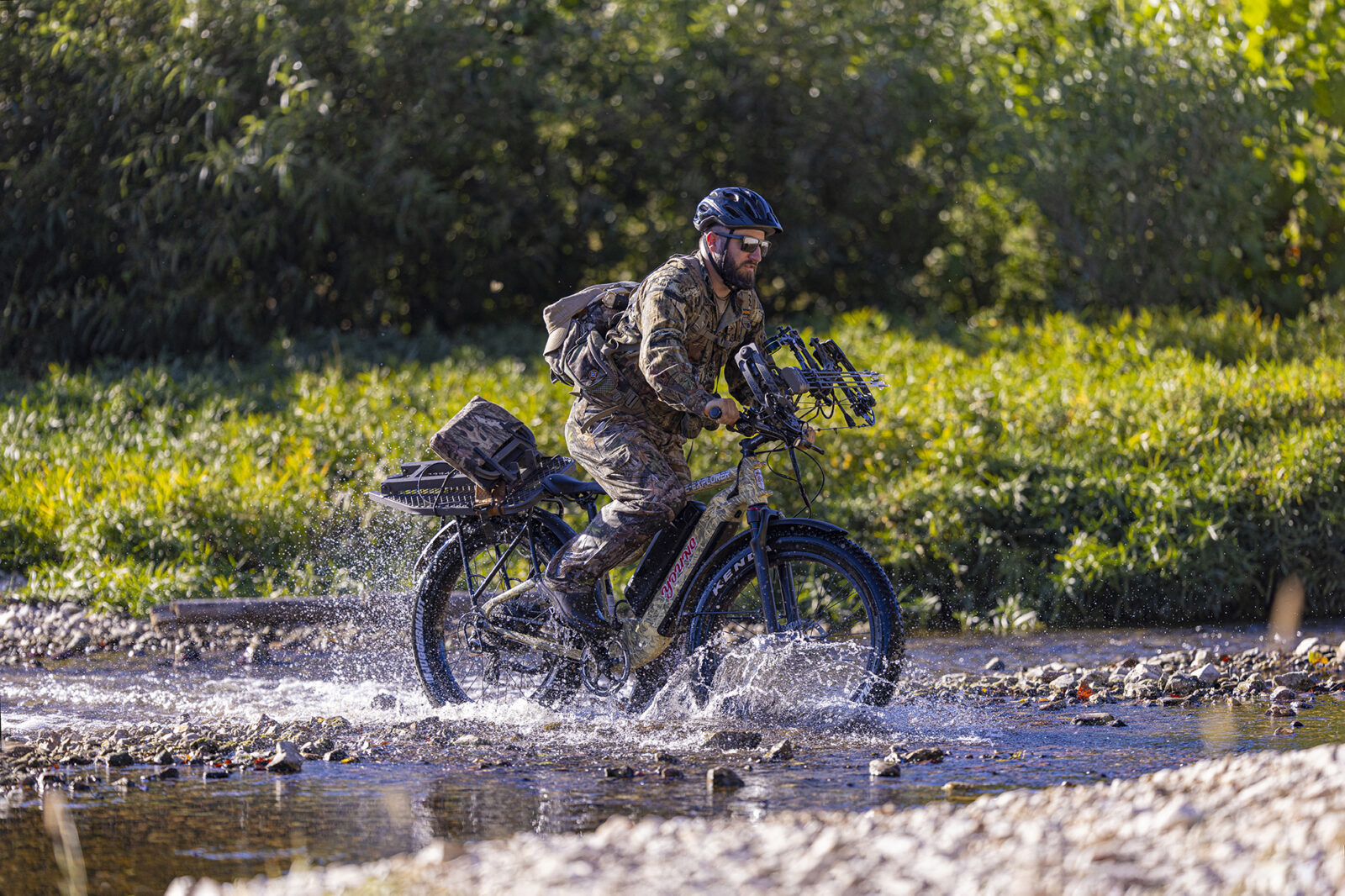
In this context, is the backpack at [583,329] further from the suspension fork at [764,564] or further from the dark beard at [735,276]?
the suspension fork at [764,564]

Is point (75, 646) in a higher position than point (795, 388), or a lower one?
lower

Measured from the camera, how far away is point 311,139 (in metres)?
14.0

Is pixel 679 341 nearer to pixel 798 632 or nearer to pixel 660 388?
pixel 660 388

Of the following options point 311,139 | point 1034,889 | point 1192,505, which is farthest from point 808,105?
point 1034,889

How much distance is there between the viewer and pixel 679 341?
537 centimetres

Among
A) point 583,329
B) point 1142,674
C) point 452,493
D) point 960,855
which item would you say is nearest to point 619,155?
point 452,493

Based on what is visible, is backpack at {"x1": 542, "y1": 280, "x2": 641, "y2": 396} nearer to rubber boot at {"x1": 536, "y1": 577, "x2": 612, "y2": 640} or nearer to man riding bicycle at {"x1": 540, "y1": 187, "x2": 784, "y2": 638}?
man riding bicycle at {"x1": 540, "y1": 187, "x2": 784, "y2": 638}

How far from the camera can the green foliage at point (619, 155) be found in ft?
44.2

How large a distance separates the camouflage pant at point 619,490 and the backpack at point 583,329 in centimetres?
16

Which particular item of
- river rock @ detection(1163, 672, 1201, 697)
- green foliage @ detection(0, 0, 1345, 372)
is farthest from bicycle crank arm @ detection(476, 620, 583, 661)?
green foliage @ detection(0, 0, 1345, 372)

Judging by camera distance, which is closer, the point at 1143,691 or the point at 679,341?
the point at 679,341

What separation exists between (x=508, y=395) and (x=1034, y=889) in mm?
7860

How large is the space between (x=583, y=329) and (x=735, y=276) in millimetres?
649

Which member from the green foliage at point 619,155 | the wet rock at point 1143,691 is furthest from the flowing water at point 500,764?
the green foliage at point 619,155
